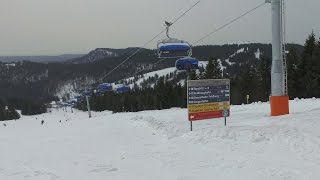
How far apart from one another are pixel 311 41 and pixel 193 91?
50.6m

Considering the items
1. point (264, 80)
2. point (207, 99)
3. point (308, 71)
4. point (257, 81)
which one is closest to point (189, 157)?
point (207, 99)

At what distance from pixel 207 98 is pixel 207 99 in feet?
0.11

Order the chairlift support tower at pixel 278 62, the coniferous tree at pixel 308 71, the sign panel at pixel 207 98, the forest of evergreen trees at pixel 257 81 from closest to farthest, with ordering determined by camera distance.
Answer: the sign panel at pixel 207 98 < the chairlift support tower at pixel 278 62 < the coniferous tree at pixel 308 71 < the forest of evergreen trees at pixel 257 81

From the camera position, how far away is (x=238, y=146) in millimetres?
11555

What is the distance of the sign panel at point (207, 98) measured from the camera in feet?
50.4

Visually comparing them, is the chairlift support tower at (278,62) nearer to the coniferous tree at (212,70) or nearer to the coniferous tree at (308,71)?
the coniferous tree at (308,71)

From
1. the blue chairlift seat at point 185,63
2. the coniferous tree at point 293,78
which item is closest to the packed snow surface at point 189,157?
the blue chairlift seat at point 185,63

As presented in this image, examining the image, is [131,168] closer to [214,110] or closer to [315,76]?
[214,110]

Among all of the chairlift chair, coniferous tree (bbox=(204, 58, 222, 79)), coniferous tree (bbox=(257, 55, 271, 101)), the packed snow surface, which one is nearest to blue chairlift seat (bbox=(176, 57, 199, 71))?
the chairlift chair

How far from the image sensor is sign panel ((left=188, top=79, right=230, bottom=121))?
50.4 feet

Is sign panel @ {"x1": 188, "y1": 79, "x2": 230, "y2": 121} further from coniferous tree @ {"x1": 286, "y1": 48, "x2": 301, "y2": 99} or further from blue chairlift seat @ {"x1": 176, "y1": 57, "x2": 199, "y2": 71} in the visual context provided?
coniferous tree @ {"x1": 286, "y1": 48, "x2": 301, "y2": 99}

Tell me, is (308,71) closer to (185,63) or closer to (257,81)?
(257,81)

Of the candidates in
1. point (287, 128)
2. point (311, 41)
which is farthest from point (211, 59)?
point (287, 128)

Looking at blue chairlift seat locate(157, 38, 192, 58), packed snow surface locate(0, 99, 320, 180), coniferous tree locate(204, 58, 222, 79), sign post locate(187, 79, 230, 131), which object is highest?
coniferous tree locate(204, 58, 222, 79)
